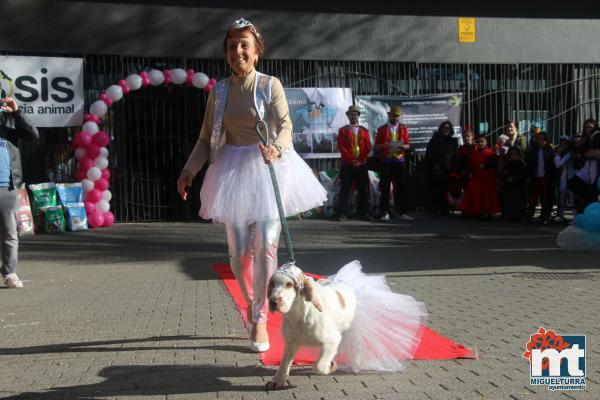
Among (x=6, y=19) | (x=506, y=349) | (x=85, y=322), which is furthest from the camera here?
(x=6, y=19)

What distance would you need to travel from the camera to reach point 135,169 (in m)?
15.9

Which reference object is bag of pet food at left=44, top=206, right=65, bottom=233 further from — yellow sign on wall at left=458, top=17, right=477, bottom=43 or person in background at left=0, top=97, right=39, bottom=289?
yellow sign on wall at left=458, top=17, right=477, bottom=43

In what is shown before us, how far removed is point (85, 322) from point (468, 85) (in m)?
13.1

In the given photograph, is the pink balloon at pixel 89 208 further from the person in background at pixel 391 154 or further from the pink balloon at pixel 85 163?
the person in background at pixel 391 154

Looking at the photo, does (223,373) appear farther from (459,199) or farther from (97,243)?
(459,199)

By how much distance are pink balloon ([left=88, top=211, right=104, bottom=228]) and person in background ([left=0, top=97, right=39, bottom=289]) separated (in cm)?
615

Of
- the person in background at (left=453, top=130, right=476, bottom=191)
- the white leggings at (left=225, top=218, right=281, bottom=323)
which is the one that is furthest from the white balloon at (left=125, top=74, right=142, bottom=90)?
the white leggings at (left=225, top=218, right=281, bottom=323)

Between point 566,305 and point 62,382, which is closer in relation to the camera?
point 62,382

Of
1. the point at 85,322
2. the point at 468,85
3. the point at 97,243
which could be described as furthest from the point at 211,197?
the point at 468,85

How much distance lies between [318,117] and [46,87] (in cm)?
558

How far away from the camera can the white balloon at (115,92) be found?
14516mm

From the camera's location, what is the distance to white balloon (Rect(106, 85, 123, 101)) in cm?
1452

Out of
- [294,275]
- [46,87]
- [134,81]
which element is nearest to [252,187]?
[294,275]

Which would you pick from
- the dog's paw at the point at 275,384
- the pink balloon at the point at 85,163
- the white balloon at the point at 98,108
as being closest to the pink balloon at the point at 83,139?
the pink balloon at the point at 85,163
